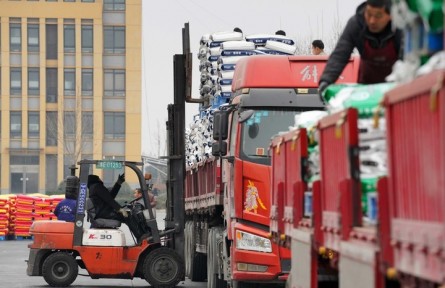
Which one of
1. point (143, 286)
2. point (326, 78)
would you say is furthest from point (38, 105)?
point (326, 78)

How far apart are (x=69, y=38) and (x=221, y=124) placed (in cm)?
8589

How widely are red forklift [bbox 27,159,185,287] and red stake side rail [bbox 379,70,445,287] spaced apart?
15.6 meters

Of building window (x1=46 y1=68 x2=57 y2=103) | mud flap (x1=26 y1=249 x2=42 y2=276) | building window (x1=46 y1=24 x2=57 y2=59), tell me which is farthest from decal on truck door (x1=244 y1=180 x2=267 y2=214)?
building window (x1=46 y1=68 x2=57 y2=103)

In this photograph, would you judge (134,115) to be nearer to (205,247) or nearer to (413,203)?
(205,247)

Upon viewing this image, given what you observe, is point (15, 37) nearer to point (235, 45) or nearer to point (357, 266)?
point (235, 45)

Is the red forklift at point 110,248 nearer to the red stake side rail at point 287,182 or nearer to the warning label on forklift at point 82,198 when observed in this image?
the warning label on forklift at point 82,198

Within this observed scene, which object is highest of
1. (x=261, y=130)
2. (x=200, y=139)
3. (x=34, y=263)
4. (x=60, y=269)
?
(x=200, y=139)

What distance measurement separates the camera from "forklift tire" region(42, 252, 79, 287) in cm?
2264

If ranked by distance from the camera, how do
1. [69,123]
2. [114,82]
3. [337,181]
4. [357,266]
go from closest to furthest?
1. [357,266]
2. [337,181]
3. [114,82]
4. [69,123]

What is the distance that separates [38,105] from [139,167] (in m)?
80.4

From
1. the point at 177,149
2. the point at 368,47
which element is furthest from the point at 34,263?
the point at 368,47

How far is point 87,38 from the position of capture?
100 m

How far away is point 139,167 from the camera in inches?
906

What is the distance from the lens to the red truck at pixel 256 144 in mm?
15258
